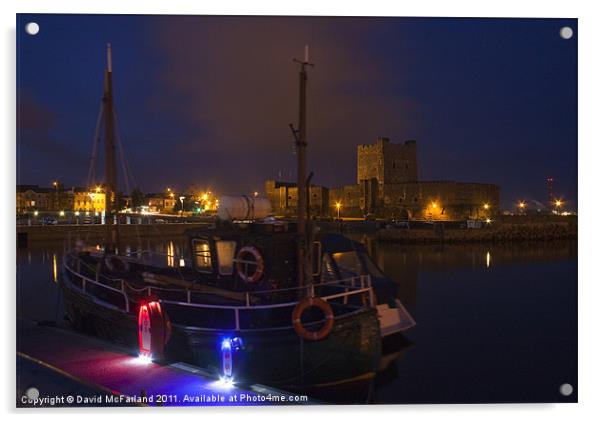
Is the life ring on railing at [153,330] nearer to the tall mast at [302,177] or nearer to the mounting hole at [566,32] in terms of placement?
the tall mast at [302,177]

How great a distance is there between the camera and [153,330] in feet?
20.3

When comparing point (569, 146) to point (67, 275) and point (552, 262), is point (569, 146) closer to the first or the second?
point (67, 275)

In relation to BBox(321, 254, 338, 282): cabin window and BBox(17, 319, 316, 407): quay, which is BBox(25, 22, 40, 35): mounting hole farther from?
BBox(321, 254, 338, 282): cabin window

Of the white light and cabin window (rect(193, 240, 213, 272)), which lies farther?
cabin window (rect(193, 240, 213, 272))

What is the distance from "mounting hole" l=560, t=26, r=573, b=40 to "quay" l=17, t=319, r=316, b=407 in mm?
5788

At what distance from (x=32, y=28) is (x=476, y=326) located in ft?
32.9

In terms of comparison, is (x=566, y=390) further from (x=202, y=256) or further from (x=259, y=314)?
(x=202, y=256)

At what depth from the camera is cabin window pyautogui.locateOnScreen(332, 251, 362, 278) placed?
9.41 m

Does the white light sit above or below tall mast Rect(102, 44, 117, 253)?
below

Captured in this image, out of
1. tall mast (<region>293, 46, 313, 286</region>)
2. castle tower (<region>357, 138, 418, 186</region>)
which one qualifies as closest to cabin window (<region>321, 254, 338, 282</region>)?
tall mast (<region>293, 46, 313, 286</region>)

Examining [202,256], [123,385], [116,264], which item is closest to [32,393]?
[123,385]

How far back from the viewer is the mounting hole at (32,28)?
6.13 meters

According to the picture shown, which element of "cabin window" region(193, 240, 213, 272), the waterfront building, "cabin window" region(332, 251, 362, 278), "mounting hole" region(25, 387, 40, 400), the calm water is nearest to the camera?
"mounting hole" region(25, 387, 40, 400)

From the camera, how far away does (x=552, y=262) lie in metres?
21.0
